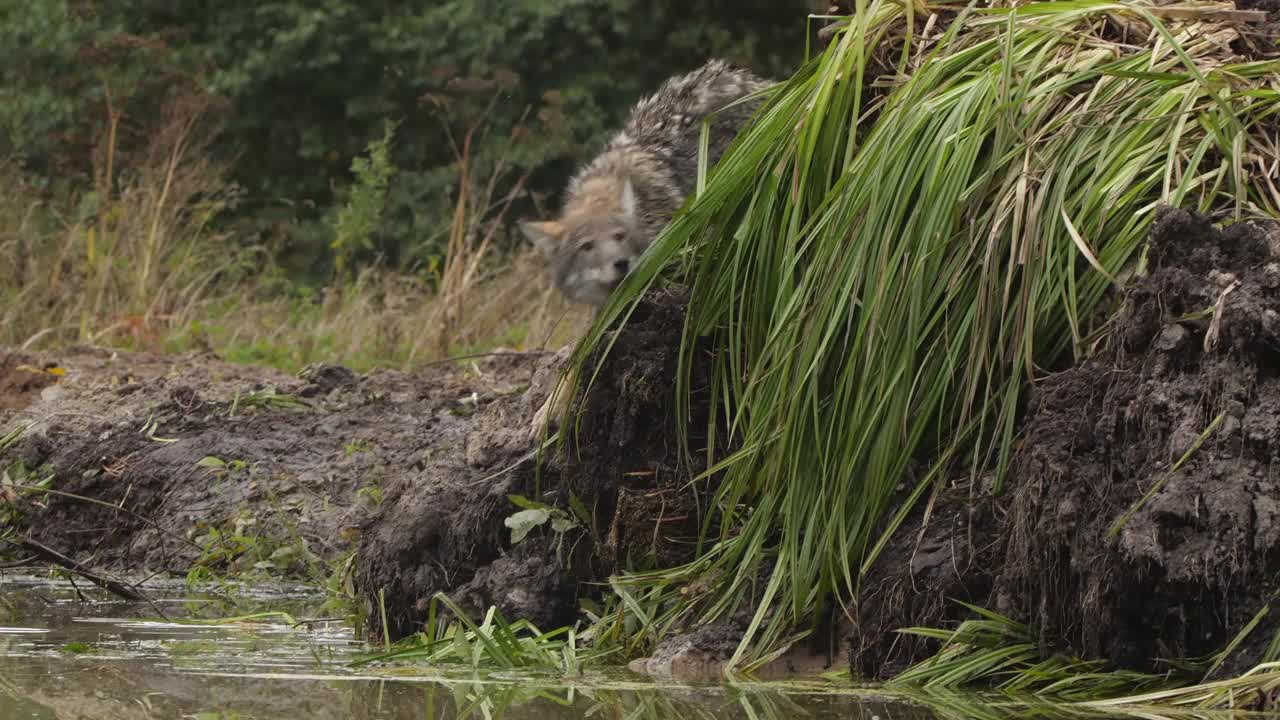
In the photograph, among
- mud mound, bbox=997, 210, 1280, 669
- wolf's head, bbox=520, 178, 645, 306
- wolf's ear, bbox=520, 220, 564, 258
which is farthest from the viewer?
wolf's ear, bbox=520, 220, 564, 258

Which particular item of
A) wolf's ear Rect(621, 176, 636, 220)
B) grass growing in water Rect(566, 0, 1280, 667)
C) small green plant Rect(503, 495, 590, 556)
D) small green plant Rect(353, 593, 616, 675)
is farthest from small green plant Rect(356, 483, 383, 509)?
grass growing in water Rect(566, 0, 1280, 667)

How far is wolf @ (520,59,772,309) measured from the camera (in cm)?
643

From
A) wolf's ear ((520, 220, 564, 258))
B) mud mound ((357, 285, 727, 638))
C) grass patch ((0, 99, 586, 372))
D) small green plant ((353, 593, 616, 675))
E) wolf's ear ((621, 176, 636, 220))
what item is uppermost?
wolf's ear ((621, 176, 636, 220))

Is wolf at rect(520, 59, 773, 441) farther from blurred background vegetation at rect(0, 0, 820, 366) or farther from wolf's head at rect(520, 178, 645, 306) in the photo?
blurred background vegetation at rect(0, 0, 820, 366)

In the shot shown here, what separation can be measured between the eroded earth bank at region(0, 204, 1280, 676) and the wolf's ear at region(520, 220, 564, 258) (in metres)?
0.93

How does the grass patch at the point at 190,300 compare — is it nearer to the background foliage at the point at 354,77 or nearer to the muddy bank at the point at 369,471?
the muddy bank at the point at 369,471

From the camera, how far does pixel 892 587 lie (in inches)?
155

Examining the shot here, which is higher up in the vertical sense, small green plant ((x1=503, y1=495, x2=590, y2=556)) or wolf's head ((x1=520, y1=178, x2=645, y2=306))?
wolf's head ((x1=520, y1=178, x2=645, y2=306))

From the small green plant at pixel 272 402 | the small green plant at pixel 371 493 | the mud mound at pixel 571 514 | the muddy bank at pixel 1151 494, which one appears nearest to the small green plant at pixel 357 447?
the small green plant at pixel 371 493

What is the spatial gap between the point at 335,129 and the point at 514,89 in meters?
2.65

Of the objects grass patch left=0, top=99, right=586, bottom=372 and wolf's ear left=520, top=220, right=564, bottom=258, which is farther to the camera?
grass patch left=0, top=99, right=586, bottom=372

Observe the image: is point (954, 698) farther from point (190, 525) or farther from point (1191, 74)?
point (190, 525)

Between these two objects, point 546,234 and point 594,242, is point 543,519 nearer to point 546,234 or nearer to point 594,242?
point 594,242

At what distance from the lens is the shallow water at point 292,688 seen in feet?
11.8
